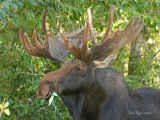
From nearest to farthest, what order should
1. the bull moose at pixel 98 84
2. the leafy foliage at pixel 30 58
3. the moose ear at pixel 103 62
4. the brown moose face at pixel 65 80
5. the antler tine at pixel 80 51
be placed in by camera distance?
the brown moose face at pixel 65 80
the antler tine at pixel 80 51
the bull moose at pixel 98 84
the moose ear at pixel 103 62
the leafy foliage at pixel 30 58

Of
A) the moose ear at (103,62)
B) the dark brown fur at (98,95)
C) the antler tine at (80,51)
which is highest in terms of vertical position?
the antler tine at (80,51)

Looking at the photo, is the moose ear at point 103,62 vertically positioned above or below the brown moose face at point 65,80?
above

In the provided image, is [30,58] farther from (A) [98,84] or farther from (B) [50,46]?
(A) [98,84]

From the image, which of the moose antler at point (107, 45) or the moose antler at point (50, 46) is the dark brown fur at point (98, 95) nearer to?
the moose antler at point (107, 45)

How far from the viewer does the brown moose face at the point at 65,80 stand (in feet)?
15.3

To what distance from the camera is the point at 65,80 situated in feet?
16.2

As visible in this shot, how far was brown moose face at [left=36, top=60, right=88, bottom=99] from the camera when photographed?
4.68 m

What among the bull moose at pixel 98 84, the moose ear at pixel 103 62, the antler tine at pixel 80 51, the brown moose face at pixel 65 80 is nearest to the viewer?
the brown moose face at pixel 65 80

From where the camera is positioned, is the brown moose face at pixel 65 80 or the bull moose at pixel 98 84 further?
the bull moose at pixel 98 84

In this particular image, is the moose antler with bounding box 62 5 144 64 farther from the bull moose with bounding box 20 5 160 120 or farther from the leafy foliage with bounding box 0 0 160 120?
the leafy foliage with bounding box 0 0 160 120

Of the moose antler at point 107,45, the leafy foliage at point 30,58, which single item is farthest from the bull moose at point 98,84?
the leafy foliage at point 30,58

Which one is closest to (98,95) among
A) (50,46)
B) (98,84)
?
(98,84)

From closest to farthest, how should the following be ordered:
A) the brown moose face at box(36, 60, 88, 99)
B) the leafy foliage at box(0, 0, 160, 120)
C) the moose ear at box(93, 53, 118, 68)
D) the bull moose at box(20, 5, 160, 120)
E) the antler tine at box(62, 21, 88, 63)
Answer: the brown moose face at box(36, 60, 88, 99) < the antler tine at box(62, 21, 88, 63) < the bull moose at box(20, 5, 160, 120) < the moose ear at box(93, 53, 118, 68) < the leafy foliage at box(0, 0, 160, 120)

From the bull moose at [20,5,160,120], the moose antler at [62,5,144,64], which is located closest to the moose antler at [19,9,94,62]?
the bull moose at [20,5,160,120]
